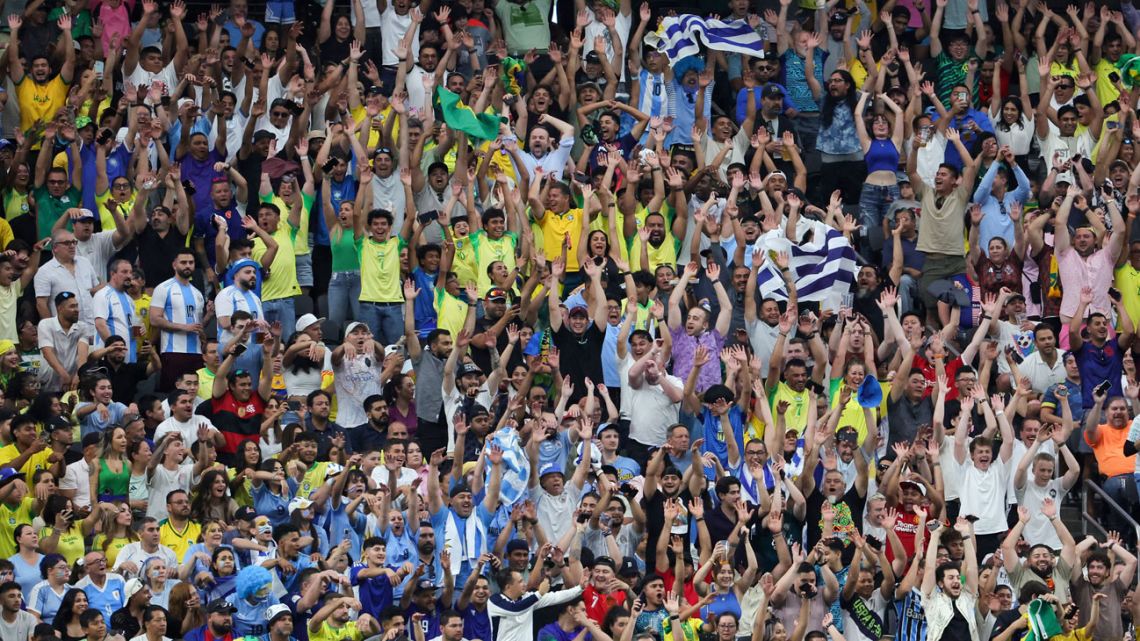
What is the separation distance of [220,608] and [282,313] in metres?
4.36

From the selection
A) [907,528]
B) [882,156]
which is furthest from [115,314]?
[882,156]

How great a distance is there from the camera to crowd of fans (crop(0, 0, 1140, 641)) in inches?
714

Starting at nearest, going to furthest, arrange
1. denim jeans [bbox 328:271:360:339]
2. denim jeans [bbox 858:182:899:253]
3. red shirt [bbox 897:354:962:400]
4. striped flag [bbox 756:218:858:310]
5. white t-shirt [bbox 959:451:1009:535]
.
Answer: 1. white t-shirt [bbox 959:451:1009:535]
2. red shirt [bbox 897:354:962:400]
3. denim jeans [bbox 328:271:360:339]
4. striped flag [bbox 756:218:858:310]
5. denim jeans [bbox 858:182:899:253]

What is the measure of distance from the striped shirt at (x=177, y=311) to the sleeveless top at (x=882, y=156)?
6.70 meters

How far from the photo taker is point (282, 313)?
20781mm

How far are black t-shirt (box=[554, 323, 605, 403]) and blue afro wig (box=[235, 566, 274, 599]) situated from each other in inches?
156

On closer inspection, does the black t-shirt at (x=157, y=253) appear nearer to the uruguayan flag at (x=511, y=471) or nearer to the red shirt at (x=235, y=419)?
the red shirt at (x=235, y=419)

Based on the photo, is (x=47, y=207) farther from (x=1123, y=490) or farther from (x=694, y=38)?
(x=1123, y=490)

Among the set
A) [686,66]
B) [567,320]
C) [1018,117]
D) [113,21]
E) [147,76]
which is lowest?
[567,320]

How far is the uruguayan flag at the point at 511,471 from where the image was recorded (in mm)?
18716

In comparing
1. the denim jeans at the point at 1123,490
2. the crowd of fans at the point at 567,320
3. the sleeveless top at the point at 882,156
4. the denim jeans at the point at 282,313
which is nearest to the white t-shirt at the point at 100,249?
the crowd of fans at the point at 567,320

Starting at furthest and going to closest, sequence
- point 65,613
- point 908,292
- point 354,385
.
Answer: point 908,292 → point 354,385 → point 65,613

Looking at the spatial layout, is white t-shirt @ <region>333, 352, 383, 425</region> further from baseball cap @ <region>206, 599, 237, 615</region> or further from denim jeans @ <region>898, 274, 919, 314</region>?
denim jeans @ <region>898, 274, 919, 314</region>

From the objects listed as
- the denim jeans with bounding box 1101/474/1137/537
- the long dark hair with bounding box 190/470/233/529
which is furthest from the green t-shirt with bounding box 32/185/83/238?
the denim jeans with bounding box 1101/474/1137/537
